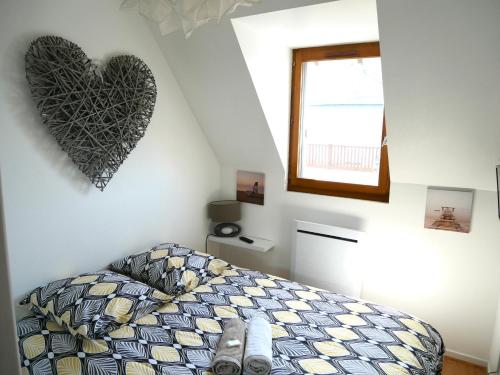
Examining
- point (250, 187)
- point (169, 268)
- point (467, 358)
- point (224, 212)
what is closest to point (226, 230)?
point (224, 212)

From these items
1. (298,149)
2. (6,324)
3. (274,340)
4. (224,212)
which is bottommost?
(274,340)

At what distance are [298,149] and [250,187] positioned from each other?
1.87 ft

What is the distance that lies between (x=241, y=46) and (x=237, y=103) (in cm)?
50

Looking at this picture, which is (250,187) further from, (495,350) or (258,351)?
(495,350)

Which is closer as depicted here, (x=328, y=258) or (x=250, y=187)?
(x=328, y=258)

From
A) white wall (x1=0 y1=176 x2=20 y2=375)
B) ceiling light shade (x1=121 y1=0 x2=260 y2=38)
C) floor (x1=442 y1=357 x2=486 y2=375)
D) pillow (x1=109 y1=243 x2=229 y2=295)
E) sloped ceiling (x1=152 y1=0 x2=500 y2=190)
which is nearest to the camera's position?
white wall (x1=0 y1=176 x2=20 y2=375)

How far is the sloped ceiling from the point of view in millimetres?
1734

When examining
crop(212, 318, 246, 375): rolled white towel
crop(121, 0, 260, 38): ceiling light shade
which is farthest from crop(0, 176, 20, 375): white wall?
crop(212, 318, 246, 375): rolled white towel

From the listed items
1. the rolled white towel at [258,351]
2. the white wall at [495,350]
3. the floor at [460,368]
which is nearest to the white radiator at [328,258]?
the floor at [460,368]

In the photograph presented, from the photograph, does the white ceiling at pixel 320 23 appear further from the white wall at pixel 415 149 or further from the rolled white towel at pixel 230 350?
the rolled white towel at pixel 230 350

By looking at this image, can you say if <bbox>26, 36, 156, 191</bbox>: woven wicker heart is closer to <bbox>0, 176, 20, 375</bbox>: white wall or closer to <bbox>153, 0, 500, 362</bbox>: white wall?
<bbox>153, 0, 500, 362</bbox>: white wall

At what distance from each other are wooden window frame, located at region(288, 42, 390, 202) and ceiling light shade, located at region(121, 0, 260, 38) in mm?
1807

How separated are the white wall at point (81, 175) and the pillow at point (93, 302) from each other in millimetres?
179

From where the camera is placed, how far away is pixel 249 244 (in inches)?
122
